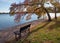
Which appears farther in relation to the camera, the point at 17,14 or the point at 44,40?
the point at 17,14

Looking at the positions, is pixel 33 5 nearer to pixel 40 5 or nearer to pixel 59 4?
pixel 40 5

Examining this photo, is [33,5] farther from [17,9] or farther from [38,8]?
[17,9]

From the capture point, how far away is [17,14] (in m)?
18.2

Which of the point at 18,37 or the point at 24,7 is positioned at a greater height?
the point at 24,7

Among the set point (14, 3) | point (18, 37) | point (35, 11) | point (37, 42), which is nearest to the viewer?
point (37, 42)

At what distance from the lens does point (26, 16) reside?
1888 centimetres

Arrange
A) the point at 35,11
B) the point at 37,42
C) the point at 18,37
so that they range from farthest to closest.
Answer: the point at 35,11
the point at 18,37
the point at 37,42

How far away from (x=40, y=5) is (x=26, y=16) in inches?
94.1

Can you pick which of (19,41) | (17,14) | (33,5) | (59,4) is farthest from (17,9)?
(19,41)

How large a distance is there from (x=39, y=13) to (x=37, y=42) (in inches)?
375

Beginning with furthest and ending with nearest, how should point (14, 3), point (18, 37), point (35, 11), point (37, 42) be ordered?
point (35, 11), point (14, 3), point (18, 37), point (37, 42)

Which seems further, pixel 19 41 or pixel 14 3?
pixel 14 3

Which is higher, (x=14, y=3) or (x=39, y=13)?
(x=14, y=3)

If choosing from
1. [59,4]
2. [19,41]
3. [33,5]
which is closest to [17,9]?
[33,5]
